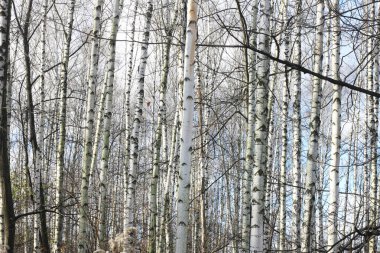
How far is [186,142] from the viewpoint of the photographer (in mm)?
5242

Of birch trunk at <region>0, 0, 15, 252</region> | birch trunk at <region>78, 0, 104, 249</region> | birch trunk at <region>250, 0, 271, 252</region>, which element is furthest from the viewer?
birch trunk at <region>78, 0, 104, 249</region>

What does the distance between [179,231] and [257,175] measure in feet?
3.61

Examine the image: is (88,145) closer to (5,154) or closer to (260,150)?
(5,154)

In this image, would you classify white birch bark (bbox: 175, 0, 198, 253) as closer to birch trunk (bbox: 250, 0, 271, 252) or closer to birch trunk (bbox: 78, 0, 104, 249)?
birch trunk (bbox: 250, 0, 271, 252)

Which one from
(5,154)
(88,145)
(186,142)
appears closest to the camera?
(186,142)

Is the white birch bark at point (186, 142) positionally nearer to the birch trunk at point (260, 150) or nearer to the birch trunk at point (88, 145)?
the birch trunk at point (260, 150)

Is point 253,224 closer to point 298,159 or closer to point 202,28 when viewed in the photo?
point 298,159

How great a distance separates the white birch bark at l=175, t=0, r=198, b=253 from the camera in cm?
507

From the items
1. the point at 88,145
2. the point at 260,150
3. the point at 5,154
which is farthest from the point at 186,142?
the point at 88,145

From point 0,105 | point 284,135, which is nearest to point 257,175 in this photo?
point 0,105

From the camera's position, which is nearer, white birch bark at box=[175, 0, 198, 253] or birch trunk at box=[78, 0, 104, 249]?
white birch bark at box=[175, 0, 198, 253]

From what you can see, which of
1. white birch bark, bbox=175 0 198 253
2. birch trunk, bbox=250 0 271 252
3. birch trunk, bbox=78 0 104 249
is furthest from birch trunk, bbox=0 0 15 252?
birch trunk, bbox=250 0 271 252

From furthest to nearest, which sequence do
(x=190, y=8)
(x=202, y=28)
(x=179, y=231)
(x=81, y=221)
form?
(x=202, y=28)
(x=81, y=221)
(x=190, y=8)
(x=179, y=231)

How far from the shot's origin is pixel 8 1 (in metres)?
5.76
